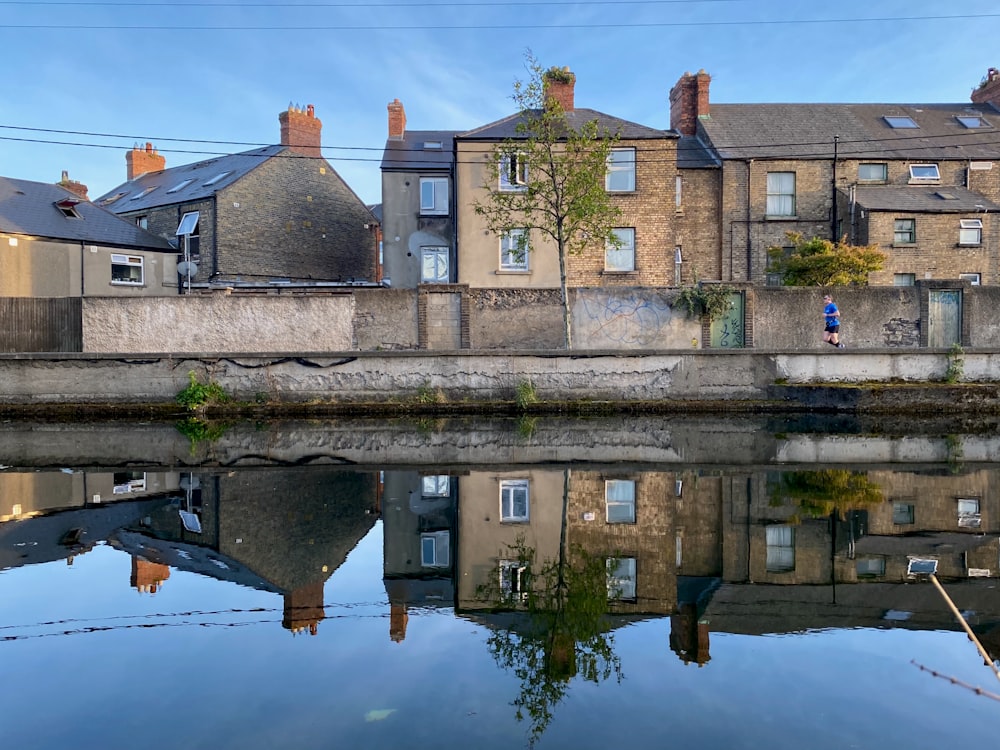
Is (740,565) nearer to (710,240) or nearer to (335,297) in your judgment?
(335,297)

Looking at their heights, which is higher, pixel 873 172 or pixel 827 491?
pixel 873 172

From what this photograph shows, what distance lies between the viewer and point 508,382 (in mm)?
17766

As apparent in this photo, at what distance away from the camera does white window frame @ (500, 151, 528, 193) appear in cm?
2422

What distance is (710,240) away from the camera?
3003 cm

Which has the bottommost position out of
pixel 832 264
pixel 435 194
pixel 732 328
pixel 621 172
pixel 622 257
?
pixel 732 328

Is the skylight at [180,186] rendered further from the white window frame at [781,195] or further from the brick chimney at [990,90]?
the brick chimney at [990,90]

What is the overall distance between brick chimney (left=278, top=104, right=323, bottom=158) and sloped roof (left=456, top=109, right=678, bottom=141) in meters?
12.3

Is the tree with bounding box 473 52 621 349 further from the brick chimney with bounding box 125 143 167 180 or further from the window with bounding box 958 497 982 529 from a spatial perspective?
the brick chimney with bounding box 125 143 167 180

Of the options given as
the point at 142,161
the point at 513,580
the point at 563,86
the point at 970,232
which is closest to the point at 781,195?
the point at 970,232

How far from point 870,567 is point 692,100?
3003 centimetres

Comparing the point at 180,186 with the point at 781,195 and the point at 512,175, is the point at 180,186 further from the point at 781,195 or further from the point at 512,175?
the point at 781,195

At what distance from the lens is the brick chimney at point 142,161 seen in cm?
4147

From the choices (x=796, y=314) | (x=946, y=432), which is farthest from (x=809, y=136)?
(x=946, y=432)

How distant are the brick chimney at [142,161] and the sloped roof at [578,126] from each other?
24.7 meters
